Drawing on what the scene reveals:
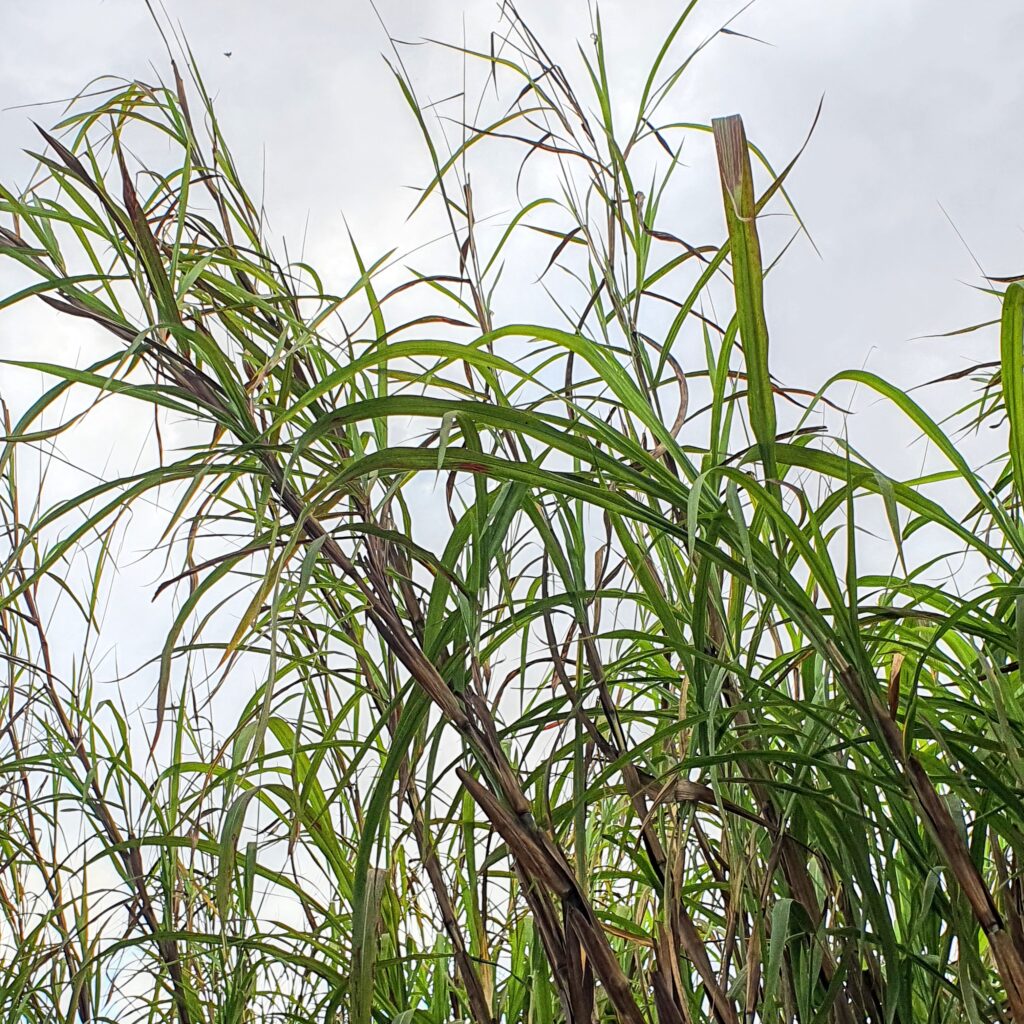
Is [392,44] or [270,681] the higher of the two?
[392,44]

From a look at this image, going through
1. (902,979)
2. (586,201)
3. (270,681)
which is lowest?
(902,979)

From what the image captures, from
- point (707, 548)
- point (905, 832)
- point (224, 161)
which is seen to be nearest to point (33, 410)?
point (224, 161)

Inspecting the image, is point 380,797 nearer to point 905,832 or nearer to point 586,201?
point 905,832

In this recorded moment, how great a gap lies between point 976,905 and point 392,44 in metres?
0.58

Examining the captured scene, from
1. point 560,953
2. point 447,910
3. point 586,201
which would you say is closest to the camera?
point 560,953

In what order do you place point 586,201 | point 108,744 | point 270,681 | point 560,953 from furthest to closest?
point 108,744 → point 586,201 → point 560,953 → point 270,681

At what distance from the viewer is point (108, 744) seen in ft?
3.17

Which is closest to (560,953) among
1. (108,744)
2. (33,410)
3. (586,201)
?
(33,410)

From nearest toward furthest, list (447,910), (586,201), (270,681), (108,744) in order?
(270,681) < (447,910) < (586,201) < (108,744)

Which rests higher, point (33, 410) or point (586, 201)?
point (586, 201)

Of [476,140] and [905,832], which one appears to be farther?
[476,140]

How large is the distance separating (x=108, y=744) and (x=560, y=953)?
0.66m

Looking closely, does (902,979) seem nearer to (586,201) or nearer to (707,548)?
(707,548)

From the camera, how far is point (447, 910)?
1.89 feet
